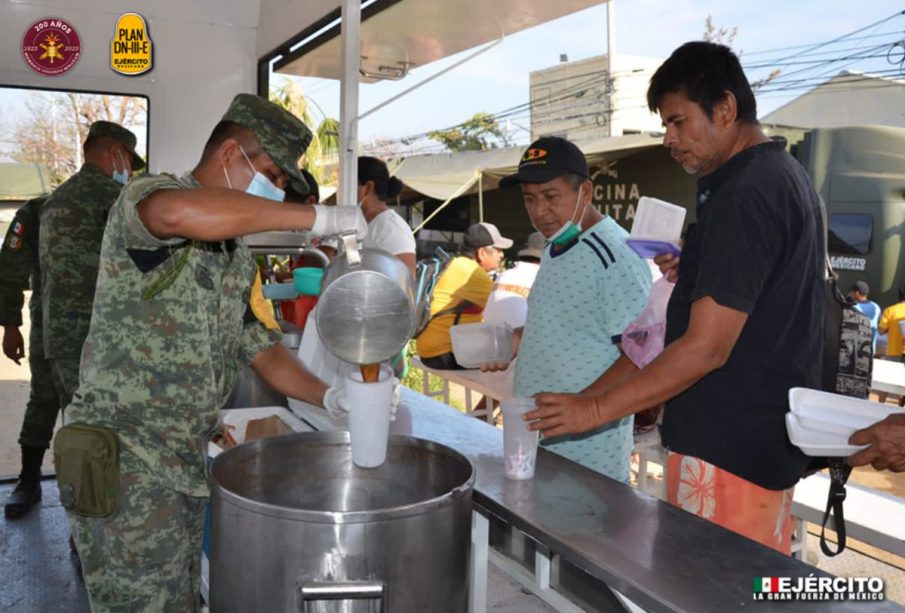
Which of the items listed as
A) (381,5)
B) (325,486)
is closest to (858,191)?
(381,5)

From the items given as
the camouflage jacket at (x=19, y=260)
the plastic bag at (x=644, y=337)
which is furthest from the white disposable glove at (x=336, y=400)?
the camouflage jacket at (x=19, y=260)

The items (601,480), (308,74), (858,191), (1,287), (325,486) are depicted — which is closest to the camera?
(325,486)

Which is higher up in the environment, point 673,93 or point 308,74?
point 308,74

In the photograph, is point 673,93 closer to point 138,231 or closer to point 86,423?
point 138,231

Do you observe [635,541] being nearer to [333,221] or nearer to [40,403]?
[333,221]

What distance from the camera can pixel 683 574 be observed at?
1.36 m

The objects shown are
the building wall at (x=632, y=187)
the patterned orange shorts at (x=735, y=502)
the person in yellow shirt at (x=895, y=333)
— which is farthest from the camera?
the building wall at (x=632, y=187)

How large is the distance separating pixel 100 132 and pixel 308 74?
7.62 ft

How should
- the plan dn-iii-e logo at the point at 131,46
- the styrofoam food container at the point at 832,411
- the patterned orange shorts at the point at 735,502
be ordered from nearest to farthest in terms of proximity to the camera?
the styrofoam food container at the point at 832,411
the patterned orange shorts at the point at 735,502
the plan dn-iii-e logo at the point at 131,46

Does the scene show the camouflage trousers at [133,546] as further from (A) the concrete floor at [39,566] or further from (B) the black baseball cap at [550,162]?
(A) the concrete floor at [39,566]

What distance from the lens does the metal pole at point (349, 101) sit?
11.7ft

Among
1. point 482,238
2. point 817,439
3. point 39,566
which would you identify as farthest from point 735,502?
point 482,238

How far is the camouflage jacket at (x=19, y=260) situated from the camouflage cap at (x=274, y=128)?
274cm

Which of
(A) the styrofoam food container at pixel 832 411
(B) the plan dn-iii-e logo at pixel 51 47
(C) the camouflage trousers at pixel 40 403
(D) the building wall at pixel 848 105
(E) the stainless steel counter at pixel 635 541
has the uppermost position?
(D) the building wall at pixel 848 105
